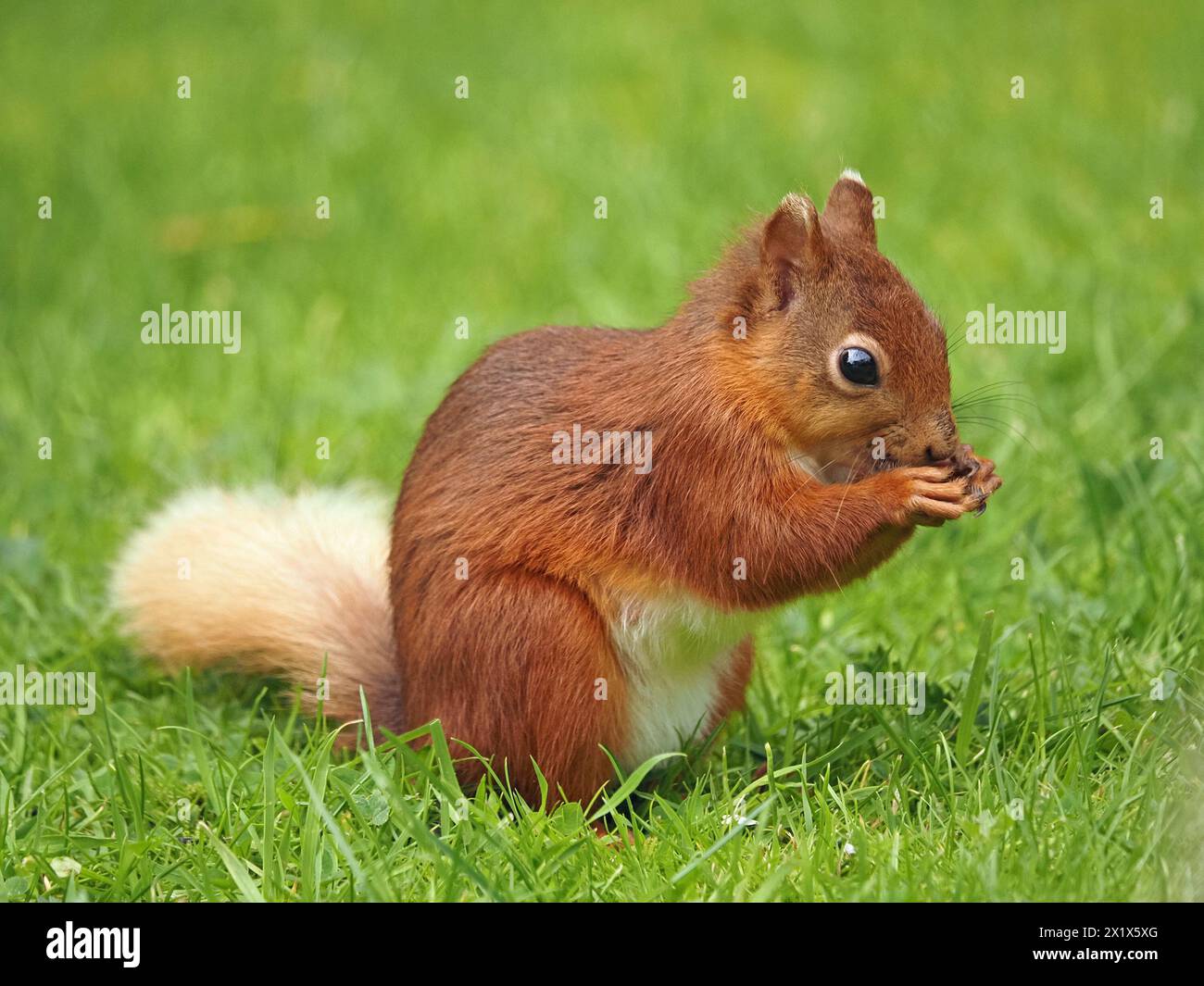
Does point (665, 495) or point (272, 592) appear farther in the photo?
point (272, 592)

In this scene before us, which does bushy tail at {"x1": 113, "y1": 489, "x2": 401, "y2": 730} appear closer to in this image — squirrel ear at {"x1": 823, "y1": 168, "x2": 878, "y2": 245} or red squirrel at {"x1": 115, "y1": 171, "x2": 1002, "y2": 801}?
red squirrel at {"x1": 115, "y1": 171, "x2": 1002, "y2": 801}

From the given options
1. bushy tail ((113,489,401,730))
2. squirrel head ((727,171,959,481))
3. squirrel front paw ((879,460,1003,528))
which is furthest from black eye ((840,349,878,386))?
bushy tail ((113,489,401,730))

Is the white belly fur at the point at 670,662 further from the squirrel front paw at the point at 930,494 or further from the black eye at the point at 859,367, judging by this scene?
the black eye at the point at 859,367

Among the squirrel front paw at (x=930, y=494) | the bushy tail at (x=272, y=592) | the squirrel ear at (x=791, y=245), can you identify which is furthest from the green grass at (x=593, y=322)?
the squirrel ear at (x=791, y=245)

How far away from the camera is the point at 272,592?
3287 mm

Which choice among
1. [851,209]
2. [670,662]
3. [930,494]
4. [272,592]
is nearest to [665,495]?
[670,662]

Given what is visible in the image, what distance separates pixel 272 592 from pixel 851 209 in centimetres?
146

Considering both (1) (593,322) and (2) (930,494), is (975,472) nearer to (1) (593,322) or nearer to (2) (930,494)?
(2) (930,494)

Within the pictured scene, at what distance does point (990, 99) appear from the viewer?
6.52 metres

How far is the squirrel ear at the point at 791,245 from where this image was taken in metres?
2.61

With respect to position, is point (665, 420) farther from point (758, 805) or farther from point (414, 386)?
point (414, 386)

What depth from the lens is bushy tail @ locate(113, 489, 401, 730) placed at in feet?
10.4

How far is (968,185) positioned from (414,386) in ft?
7.93

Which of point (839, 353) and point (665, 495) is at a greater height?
point (839, 353)
